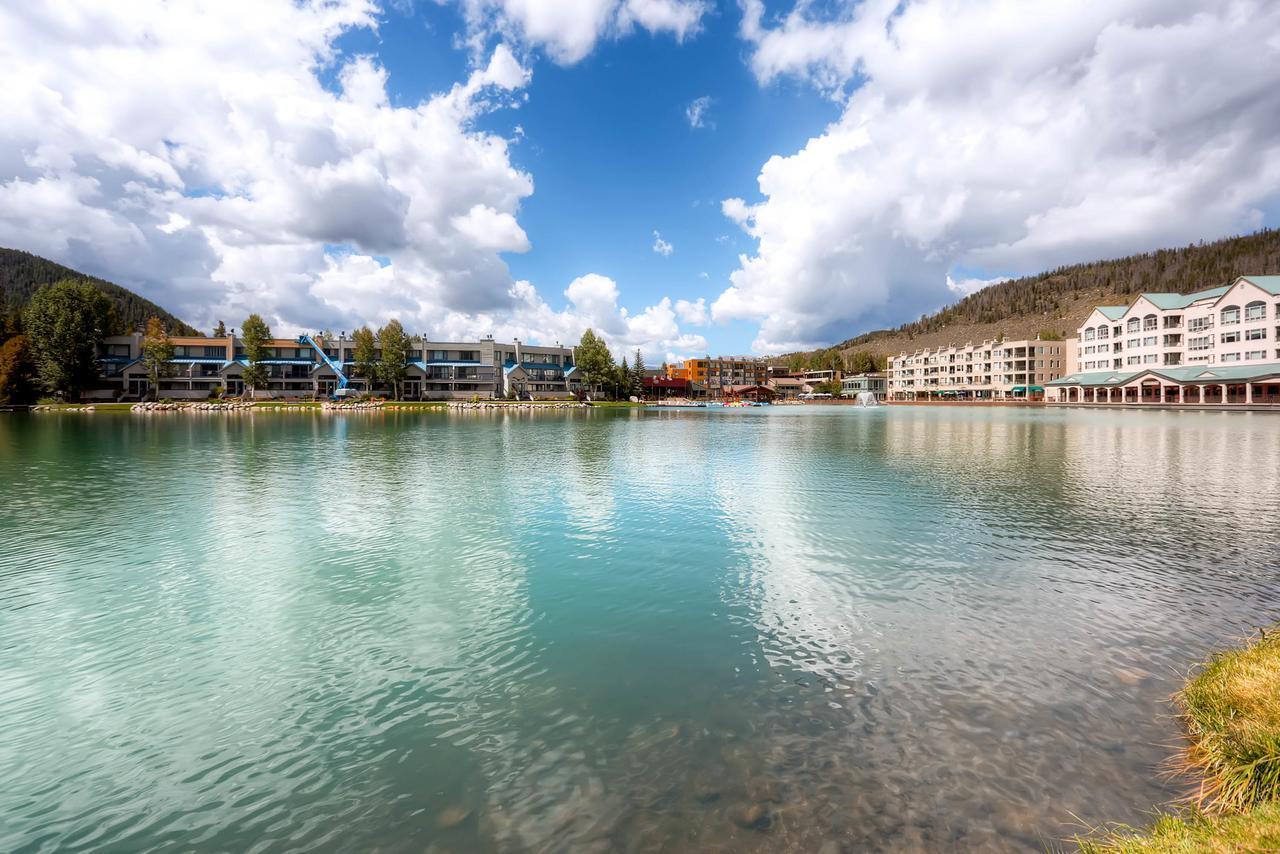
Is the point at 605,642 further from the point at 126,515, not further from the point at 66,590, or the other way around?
the point at 126,515

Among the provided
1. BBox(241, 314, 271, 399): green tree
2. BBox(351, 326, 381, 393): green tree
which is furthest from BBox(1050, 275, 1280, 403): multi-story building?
BBox(241, 314, 271, 399): green tree

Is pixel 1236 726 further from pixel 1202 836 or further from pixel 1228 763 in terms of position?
pixel 1202 836

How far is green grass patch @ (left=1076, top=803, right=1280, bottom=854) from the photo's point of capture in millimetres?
4449

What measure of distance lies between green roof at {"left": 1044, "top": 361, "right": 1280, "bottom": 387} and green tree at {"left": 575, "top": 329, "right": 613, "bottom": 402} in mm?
108728

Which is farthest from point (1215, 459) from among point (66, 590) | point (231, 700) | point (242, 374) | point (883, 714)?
point (242, 374)

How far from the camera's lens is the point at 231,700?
8523 millimetres

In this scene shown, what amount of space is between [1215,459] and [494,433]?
53943 mm

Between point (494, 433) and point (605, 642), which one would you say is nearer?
point (605, 642)

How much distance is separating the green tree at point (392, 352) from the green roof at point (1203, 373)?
149 m

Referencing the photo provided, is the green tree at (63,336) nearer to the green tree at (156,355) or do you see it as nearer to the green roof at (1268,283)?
the green tree at (156,355)

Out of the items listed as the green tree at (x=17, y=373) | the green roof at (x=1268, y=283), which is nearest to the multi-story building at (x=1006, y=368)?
the green roof at (x=1268, y=283)

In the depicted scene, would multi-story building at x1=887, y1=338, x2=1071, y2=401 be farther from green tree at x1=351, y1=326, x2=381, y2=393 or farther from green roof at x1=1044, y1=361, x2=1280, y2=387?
green tree at x1=351, y1=326, x2=381, y2=393

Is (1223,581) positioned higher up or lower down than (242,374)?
lower down

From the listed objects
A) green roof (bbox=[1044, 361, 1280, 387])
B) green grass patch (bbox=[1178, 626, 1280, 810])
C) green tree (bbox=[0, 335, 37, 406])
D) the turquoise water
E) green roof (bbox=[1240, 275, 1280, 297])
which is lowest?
the turquoise water
